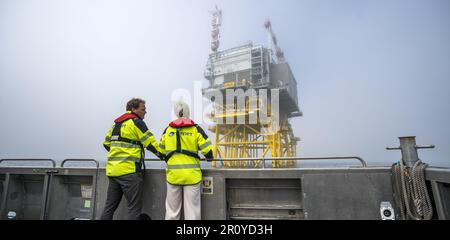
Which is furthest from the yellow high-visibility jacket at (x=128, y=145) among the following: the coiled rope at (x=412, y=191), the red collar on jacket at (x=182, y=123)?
the coiled rope at (x=412, y=191)

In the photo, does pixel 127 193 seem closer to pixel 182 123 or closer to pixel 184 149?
pixel 184 149

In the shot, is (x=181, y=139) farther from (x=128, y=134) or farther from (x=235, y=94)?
(x=235, y=94)

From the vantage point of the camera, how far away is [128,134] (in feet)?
10.1

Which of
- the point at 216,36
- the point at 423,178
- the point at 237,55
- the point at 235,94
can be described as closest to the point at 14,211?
the point at 423,178

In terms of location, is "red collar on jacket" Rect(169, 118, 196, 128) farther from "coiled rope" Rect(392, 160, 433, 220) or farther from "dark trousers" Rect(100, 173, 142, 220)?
"coiled rope" Rect(392, 160, 433, 220)

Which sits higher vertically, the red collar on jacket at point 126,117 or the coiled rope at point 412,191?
the red collar on jacket at point 126,117

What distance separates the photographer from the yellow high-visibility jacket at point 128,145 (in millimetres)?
2992

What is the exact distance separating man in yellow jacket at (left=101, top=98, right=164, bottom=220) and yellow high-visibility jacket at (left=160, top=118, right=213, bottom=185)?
21cm

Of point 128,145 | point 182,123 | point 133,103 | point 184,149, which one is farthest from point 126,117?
point 184,149

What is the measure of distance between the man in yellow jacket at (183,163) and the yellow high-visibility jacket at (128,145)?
25cm

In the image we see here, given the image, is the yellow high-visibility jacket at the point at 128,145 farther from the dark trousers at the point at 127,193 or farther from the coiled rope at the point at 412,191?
the coiled rope at the point at 412,191

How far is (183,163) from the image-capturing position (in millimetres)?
3010

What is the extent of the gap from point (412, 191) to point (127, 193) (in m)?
3.61

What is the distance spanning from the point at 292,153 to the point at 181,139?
122 ft
